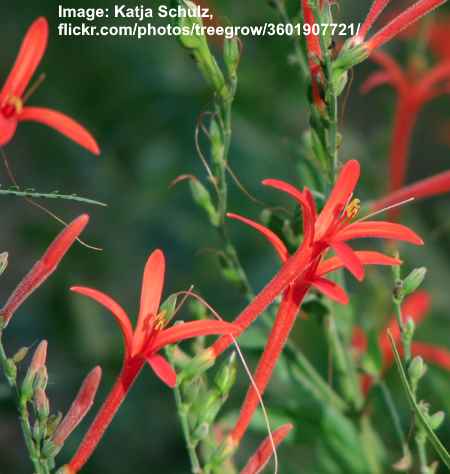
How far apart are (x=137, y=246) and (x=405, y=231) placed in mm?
2055

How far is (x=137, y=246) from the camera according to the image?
126 inches

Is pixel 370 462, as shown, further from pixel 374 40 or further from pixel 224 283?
pixel 224 283

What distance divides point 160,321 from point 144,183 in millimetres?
1838

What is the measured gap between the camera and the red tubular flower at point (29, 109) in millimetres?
1348

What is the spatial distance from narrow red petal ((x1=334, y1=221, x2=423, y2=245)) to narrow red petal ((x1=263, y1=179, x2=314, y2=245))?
35 millimetres

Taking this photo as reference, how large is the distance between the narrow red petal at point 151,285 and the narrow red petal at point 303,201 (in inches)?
6.3

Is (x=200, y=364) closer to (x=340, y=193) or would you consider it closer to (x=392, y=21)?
(x=340, y=193)

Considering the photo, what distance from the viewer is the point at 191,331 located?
118 cm

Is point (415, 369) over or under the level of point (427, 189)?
under

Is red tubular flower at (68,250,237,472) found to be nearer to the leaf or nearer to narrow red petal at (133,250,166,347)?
narrow red petal at (133,250,166,347)

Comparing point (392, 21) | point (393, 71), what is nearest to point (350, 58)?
point (392, 21)

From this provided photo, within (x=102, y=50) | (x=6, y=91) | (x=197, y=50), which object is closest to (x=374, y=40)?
(x=197, y=50)

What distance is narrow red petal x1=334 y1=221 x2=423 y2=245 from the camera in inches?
47.1

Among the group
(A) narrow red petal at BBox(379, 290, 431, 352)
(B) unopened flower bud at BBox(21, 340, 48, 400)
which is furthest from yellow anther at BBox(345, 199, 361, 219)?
(A) narrow red petal at BBox(379, 290, 431, 352)
